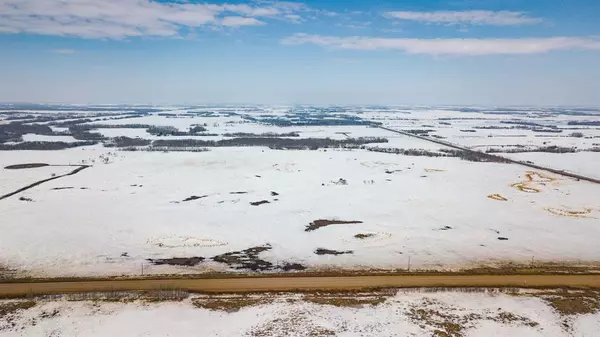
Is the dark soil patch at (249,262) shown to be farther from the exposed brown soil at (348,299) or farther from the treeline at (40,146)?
the treeline at (40,146)

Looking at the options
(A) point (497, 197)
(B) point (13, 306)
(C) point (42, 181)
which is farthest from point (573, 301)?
(C) point (42, 181)

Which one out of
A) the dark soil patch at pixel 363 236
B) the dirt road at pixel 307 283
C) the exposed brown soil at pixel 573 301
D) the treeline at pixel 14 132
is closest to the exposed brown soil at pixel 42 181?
the dirt road at pixel 307 283

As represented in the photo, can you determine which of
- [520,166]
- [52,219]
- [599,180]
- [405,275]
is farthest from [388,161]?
[52,219]

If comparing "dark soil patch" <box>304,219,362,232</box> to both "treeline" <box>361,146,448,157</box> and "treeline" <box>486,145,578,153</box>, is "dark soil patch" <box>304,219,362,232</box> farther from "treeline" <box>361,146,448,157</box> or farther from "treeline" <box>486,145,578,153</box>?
"treeline" <box>486,145,578,153</box>

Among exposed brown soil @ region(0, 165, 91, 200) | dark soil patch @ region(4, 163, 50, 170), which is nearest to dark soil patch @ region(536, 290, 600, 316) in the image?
exposed brown soil @ region(0, 165, 91, 200)

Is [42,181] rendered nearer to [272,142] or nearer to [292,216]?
[292,216]

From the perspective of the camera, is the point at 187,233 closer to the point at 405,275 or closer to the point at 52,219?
the point at 52,219
